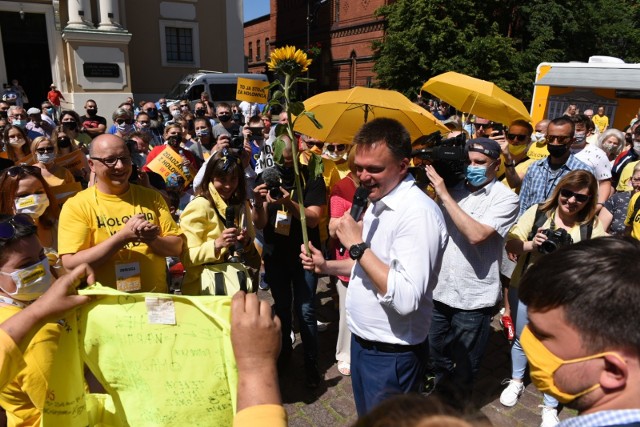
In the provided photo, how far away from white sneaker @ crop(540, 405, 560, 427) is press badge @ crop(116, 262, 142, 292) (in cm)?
294

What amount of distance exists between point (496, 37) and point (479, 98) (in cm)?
1989

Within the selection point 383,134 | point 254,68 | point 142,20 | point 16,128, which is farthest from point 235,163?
point 254,68

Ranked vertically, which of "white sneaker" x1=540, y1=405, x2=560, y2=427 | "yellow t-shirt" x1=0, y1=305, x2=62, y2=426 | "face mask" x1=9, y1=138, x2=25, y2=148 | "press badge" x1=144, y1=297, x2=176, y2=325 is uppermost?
"face mask" x1=9, y1=138, x2=25, y2=148

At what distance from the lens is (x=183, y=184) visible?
5.53 metres

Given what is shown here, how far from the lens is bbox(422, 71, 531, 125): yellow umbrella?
15.8 feet

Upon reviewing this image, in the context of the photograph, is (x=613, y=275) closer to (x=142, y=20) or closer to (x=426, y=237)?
(x=426, y=237)

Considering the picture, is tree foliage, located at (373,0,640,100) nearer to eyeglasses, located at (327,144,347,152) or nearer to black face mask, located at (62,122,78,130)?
black face mask, located at (62,122,78,130)

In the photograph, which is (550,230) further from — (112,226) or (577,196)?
(112,226)

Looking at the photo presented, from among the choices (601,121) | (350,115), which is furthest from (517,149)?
(601,121)

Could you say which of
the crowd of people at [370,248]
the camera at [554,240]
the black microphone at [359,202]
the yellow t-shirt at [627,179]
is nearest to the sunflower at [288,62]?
the crowd of people at [370,248]

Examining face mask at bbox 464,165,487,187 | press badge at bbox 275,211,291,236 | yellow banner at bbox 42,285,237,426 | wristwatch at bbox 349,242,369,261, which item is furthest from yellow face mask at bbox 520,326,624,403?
press badge at bbox 275,211,291,236

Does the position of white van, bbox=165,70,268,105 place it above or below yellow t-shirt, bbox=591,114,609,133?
above

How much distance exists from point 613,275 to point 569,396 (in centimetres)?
35

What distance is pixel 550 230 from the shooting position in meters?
3.18
